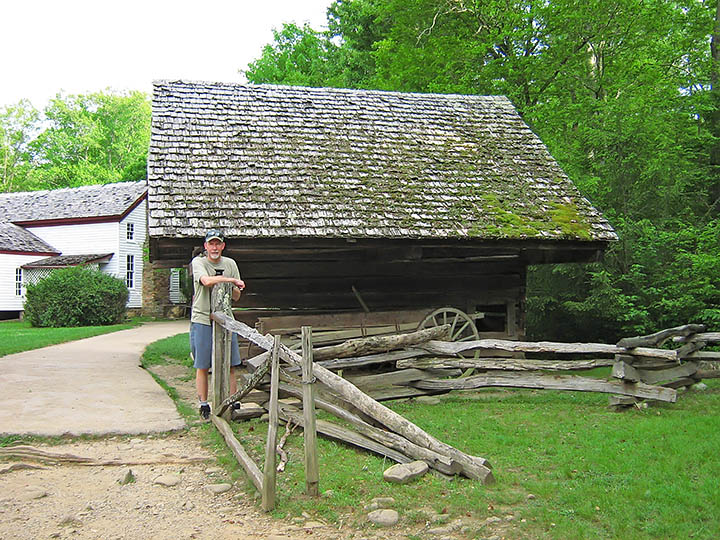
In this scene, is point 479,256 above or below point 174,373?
above

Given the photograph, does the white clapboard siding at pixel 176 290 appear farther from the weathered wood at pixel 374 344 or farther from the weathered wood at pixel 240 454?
the weathered wood at pixel 240 454

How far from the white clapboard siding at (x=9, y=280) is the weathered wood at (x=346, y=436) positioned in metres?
26.4

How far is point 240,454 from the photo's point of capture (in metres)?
5.18

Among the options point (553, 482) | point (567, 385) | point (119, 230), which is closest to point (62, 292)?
point (119, 230)

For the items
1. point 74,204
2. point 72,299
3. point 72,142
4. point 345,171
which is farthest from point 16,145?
point 345,171

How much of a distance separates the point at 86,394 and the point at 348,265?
4.26m

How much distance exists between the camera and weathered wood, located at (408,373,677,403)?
25.1 feet

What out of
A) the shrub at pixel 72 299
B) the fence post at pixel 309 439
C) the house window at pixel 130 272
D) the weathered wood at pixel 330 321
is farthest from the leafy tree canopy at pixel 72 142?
the fence post at pixel 309 439

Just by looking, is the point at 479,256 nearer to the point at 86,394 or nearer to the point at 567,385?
the point at 567,385

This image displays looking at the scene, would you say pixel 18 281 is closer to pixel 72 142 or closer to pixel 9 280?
pixel 9 280

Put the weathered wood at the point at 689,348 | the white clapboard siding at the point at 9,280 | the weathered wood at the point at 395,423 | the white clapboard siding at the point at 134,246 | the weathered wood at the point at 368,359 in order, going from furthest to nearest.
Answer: the white clapboard siding at the point at 134,246 < the white clapboard siding at the point at 9,280 < the weathered wood at the point at 689,348 < the weathered wood at the point at 368,359 < the weathered wood at the point at 395,423

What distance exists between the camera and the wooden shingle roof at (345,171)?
30.5 feet

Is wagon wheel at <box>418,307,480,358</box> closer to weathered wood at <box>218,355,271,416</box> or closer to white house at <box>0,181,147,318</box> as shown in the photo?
weathered wood at <box>218,355,271,416</box>

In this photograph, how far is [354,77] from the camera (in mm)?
27281
